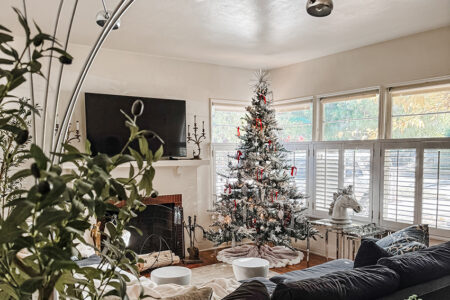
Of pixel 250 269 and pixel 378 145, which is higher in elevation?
pixel 378 145

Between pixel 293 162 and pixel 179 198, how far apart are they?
76.4 inches

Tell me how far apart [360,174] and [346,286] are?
3217 millimetres

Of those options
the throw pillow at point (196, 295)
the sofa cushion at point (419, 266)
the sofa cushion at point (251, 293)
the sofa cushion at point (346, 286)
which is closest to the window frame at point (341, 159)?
the sofa cushion at point (419, 266)

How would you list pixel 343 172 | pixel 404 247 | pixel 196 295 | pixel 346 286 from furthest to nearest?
pixel 343 172
pixel 404 247
pixel 346 286
pixel 196 295

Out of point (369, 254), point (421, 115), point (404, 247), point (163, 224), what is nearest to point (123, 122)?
point (163, 224)

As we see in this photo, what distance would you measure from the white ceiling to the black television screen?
0.74 metres

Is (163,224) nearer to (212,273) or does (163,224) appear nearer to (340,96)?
(212,273)

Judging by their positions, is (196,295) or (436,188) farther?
(436,188)

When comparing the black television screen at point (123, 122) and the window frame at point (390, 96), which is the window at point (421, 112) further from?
the black television screen at point (123, 122)

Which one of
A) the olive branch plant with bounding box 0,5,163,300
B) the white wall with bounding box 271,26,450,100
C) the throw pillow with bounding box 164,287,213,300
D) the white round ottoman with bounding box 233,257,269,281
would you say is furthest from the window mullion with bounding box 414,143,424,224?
the olive branch plant with bounding box 0,5,163,300

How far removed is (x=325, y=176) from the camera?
521 cm

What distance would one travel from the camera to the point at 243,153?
5.26m

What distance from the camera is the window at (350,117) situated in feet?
15.5

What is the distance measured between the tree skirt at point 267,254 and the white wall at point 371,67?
248 centimetres
